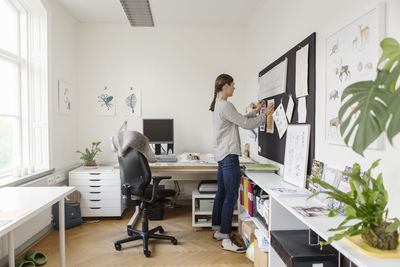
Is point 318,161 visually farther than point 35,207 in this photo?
Yes

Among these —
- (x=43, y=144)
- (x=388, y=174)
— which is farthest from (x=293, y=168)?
(x=43, y=144)

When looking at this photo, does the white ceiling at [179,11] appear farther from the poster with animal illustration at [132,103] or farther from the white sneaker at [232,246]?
the white sneaker at [232,246]

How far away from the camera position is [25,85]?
2881 millimetres

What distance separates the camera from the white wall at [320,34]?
1.13m

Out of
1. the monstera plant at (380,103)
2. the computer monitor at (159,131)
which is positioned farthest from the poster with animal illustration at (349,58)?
the computer monitor at (159,131)

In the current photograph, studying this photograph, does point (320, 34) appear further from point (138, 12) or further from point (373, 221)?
point (138, 12)

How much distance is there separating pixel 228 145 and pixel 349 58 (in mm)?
1304

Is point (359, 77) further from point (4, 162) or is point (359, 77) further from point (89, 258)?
point (4, 162)

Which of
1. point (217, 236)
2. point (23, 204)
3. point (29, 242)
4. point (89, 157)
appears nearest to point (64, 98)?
point (89, 157)

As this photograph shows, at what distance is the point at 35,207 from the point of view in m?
1.54

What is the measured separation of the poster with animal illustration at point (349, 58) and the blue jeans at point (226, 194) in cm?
103

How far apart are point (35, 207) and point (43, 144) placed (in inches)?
65.2

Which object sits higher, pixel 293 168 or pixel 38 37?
pixel 38 37

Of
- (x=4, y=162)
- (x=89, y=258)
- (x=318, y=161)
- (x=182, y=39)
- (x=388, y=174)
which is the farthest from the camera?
(x=182, y=39)
